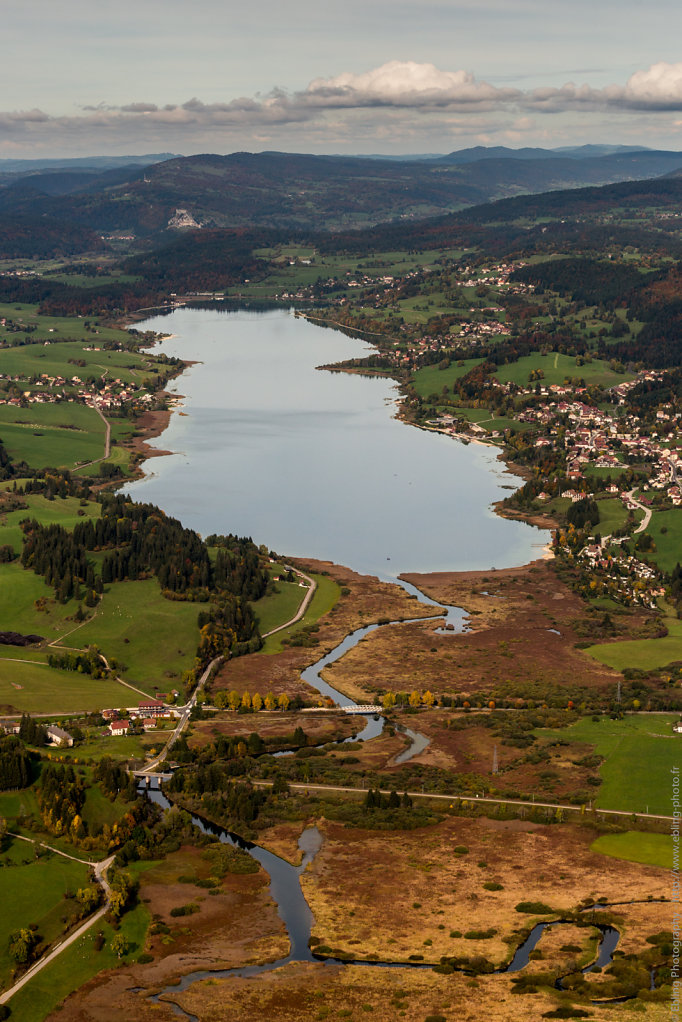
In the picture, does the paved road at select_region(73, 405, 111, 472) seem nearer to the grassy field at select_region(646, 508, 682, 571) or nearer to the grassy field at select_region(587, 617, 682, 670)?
the grassy field at select_region(646, 508, 682, 571)

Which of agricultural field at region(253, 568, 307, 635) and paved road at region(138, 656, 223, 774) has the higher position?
agricultural field at region(253, 568, 307, 635)

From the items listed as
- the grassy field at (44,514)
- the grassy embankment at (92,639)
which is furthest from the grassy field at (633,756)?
the grassy field at (44,514)

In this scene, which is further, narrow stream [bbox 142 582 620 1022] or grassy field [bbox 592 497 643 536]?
grassy field [bbox 592 497 643 536]

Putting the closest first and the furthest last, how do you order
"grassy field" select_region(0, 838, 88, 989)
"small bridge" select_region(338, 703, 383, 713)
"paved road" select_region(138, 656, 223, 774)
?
"grassy field" select_region(0, 838, 88, 989), "paved road" select_region(138, 656, 223, 774), "small bridge" select_region(338, 703, 383, 713)

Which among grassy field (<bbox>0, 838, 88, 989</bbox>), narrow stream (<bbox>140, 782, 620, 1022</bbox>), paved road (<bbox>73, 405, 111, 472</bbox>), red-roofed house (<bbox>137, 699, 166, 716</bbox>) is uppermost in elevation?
paved road (<bbox>73, 405, 111, 472</bbox>)

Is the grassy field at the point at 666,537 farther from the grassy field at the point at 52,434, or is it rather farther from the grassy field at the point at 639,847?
the grassy field at the point at 52,434

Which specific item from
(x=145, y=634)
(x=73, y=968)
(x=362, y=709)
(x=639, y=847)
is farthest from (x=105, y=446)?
(x=73, y=968)

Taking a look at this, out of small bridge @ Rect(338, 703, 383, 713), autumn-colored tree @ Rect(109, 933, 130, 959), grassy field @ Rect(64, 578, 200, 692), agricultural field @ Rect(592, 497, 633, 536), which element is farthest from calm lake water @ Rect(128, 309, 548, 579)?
autumn-colored tree @ Rect(109, 933, 130, 959)
